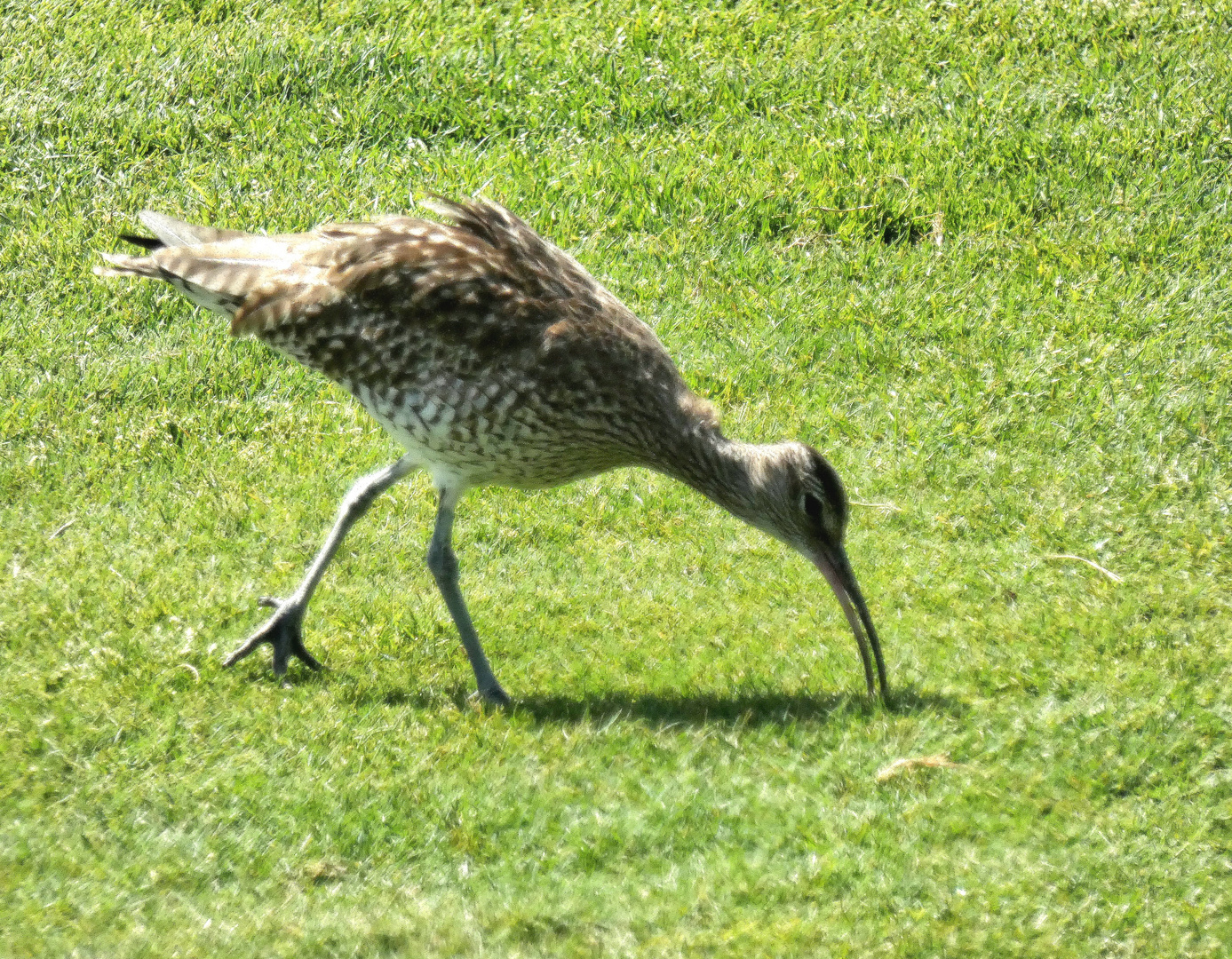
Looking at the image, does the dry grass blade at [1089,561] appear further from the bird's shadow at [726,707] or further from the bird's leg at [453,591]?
the bird's leg at [453,591]

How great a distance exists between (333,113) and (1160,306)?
18.0 feet

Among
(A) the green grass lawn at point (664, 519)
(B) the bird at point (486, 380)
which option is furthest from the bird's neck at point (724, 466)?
(A) the green grass lawn at point (664, 519)

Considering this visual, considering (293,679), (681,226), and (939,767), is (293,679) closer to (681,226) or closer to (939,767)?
(939,767)

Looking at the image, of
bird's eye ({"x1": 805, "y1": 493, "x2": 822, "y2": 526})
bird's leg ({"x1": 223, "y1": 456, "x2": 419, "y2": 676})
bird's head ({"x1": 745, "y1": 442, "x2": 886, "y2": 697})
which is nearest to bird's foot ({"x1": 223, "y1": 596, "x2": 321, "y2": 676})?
bird's leg ({"x1": 223, "y1": 456, "x2": 419, "y2": 676})

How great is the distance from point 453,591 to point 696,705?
1186mm

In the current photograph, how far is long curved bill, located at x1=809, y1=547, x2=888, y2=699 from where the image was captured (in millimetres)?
7031

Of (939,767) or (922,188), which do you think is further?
(922,188)

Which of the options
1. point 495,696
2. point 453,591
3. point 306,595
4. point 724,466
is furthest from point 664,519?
point 306,595

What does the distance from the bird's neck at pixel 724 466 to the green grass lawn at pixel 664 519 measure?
2.24 ft

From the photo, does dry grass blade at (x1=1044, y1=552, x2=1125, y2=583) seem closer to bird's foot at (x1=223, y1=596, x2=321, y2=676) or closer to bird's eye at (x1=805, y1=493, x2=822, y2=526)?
bird's eye at (x1=805, y1=493, x2=822, y2=526)

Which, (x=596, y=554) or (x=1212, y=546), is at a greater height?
(x=1212, y=546)

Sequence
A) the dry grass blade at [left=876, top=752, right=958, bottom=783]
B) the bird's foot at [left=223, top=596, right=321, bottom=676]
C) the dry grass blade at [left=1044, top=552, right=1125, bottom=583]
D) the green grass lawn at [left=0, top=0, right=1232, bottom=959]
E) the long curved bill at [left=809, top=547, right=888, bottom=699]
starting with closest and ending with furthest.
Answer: the green grass lawn at [left=0, top=0, right=1232, bottom=959] → the dry grass blade at [left=876, top=752, right=958, bottom=783] → the long curved bill at [left=809, top=547, right=888, bottom=699] → the bird's foot at [left=223, top=596, right=321, bottom=676] → the dry grass blade at [left=1044, top=552, right=1125, bottom=583]

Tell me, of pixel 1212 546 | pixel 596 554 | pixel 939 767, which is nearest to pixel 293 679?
pixel 596 554

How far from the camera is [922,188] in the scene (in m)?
11.0
